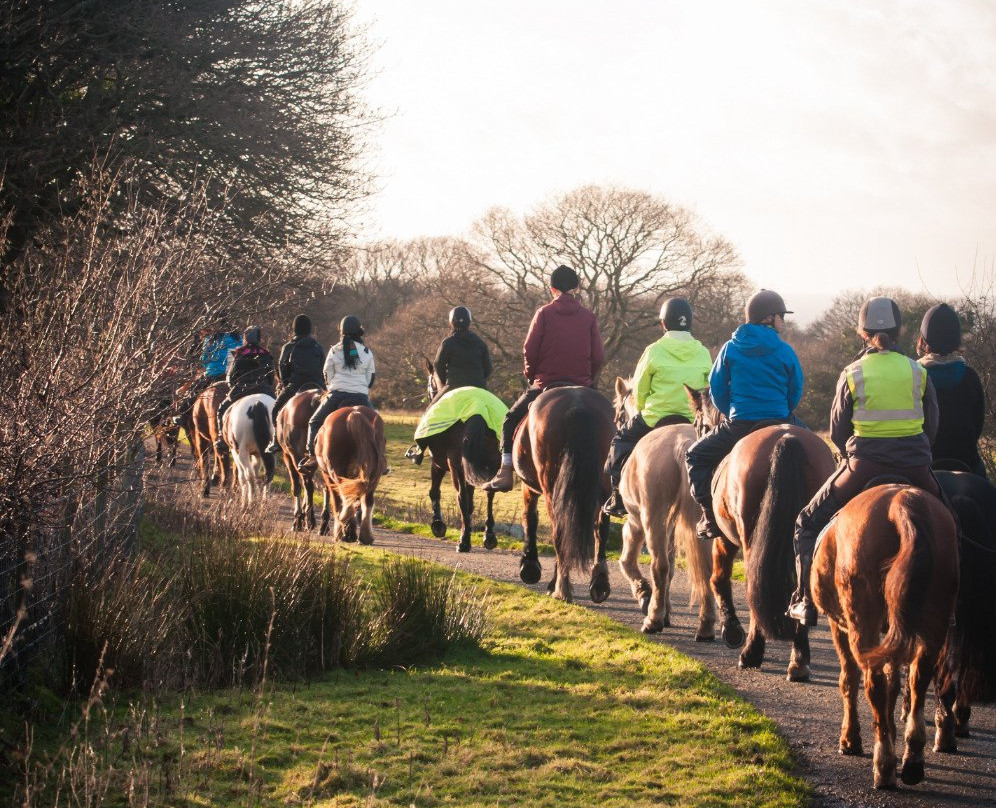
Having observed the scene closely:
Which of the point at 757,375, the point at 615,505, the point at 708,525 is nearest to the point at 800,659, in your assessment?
the point at 708,525

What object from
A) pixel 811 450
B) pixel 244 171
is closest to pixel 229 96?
pixel 244 171

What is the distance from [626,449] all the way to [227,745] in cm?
498

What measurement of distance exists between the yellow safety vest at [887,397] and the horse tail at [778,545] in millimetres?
778

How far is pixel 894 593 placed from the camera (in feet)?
18.1

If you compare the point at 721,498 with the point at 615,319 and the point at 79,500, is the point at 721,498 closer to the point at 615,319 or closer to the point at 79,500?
the point at 79,500

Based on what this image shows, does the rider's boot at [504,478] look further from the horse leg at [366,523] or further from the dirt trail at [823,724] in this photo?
the horse leg at [366,523]

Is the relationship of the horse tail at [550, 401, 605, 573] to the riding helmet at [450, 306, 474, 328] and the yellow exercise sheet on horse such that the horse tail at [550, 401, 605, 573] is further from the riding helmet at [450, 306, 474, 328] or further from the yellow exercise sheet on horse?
the riding helmet at [450, 306, 474, 328]

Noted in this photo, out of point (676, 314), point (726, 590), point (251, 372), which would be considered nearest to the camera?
point (726, 590)

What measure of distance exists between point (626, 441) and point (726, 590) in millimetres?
2054

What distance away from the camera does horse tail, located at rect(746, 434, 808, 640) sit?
7145mm

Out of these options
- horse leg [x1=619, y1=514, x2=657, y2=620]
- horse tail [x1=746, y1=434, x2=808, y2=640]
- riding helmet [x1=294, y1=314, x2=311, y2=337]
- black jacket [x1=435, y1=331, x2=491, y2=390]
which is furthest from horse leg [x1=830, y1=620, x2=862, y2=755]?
riding helmet [x1=294, y1=314, x2=311, y2=337]

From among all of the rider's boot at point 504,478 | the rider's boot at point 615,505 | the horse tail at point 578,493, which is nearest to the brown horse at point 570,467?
the horse tail at point 578,493

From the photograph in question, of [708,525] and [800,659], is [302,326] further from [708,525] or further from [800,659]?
[800,659]

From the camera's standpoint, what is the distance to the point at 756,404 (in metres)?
8.43
